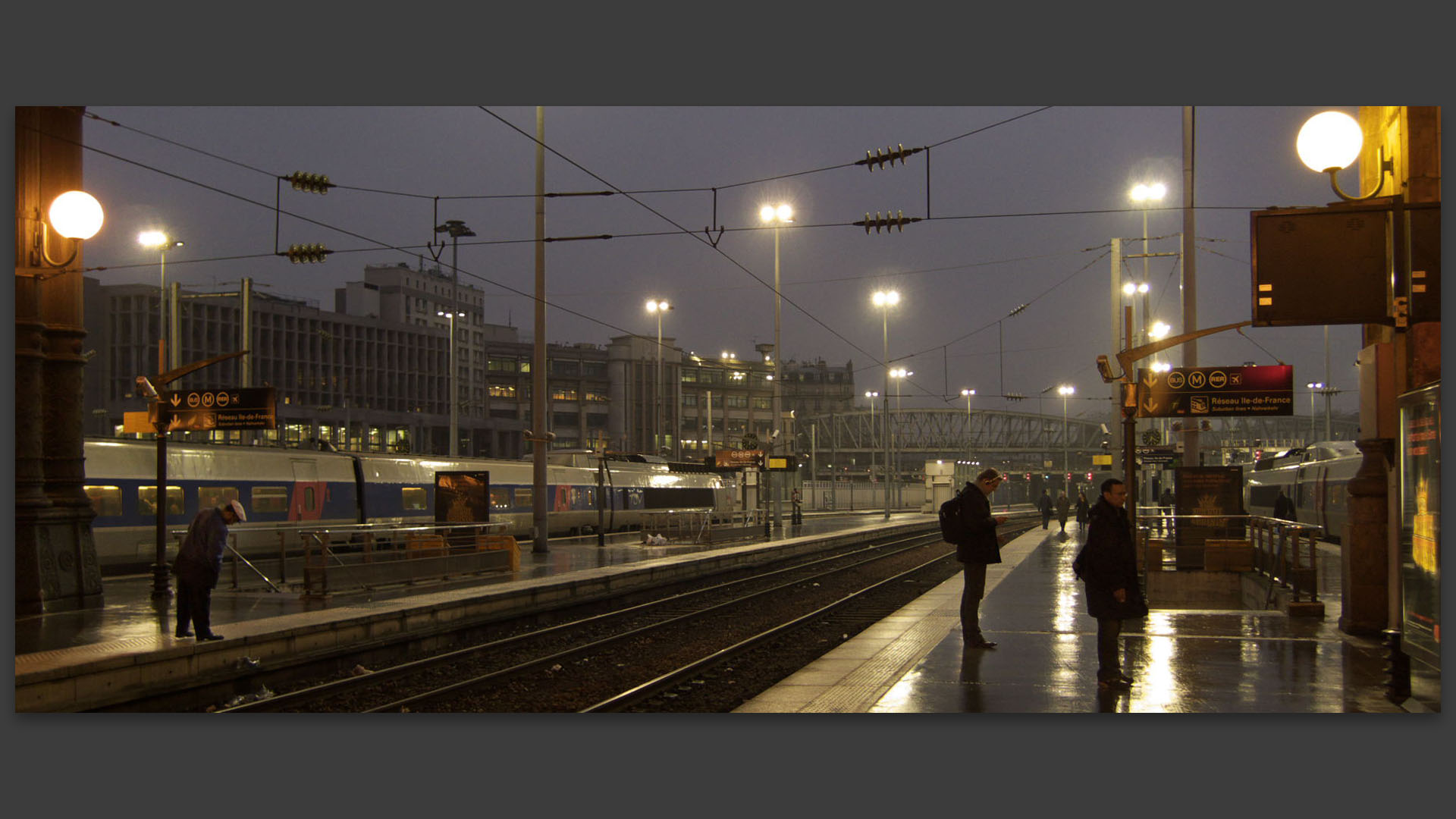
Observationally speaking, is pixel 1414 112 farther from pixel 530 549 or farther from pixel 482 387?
pixel 482 387

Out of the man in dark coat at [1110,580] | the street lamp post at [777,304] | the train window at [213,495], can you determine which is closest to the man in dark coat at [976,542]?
the man in dark coat at [1110,580]

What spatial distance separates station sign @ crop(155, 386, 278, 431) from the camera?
1834 centimetres

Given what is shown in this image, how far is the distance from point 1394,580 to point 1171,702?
2921 mm

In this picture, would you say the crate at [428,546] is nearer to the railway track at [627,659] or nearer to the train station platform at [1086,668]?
the railway track at [627,659]

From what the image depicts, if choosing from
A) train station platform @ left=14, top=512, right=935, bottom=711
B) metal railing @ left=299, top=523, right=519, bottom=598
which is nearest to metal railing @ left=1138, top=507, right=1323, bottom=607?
train station platform @ left=14, top=512, right=935, bottom=711

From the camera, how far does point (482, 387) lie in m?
116

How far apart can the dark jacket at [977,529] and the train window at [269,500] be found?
63.8 feet

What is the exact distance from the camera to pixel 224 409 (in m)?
19.1

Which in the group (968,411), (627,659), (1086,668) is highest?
(968,411)

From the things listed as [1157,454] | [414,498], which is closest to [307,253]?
[414,498]

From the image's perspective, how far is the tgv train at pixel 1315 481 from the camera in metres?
31.7

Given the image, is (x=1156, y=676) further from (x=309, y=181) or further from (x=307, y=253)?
(x=307, y=253)

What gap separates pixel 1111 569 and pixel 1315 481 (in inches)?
1162

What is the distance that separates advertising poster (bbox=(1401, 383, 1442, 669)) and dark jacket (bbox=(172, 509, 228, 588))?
33.7 feet
